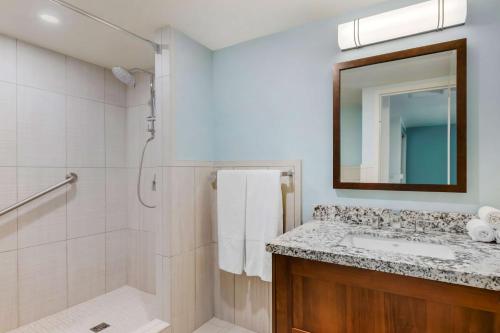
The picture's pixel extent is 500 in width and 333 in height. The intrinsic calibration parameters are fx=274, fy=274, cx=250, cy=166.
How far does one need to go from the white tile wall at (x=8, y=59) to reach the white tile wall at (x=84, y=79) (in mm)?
339

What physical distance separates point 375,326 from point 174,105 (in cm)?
153

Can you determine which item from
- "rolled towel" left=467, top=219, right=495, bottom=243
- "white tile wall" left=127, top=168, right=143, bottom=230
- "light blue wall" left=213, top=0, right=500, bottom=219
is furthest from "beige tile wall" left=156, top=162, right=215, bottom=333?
"rolled towel" left=467, top=219, right=495, bottom=243

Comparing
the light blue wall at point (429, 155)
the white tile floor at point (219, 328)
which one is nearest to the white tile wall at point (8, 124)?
the white tile floor at point (219, 328)

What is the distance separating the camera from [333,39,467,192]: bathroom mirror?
1.30 metres

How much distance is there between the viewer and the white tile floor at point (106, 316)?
6.15 ft

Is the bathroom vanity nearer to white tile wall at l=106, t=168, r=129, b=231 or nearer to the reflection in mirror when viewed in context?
the reflection in mirror

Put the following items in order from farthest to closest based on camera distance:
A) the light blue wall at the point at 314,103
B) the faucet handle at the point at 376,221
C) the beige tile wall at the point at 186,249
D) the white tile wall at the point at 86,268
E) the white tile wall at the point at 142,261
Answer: the white tile wall at the point at 142,261
the white tile wall at the point at 86,268
the beige tile wall at the point at 186,249
the faucet handle at the point at 376,221
the light blue wall at the point at 314,103

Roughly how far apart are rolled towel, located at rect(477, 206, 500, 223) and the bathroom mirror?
12cm

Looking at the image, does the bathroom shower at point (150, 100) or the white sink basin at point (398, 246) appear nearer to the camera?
the white sink basin at point (398, 246)

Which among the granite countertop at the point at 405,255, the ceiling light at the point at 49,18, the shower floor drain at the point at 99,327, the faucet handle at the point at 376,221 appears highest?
the ceiling light at the point at 49,18

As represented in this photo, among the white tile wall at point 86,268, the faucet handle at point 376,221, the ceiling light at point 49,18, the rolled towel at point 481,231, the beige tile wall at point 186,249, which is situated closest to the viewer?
the rolled towel at point 481,231

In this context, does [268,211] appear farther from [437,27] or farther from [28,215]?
[28,215]

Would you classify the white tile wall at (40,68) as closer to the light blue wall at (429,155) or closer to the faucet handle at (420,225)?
the light blue wall at (429,155)

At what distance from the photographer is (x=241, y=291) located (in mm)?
1907
